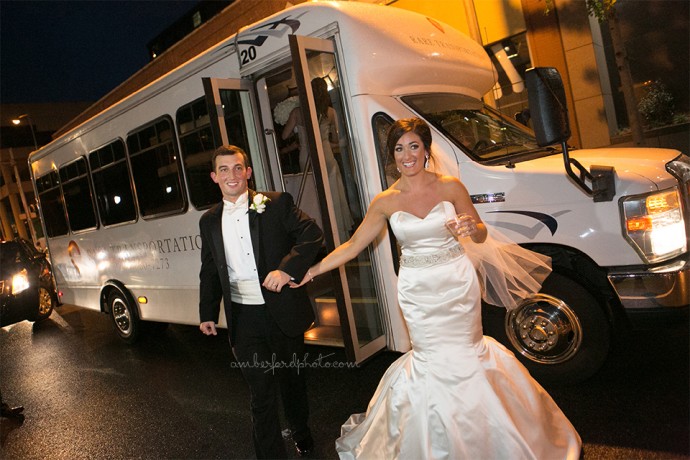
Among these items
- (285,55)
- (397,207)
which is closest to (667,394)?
(397,207)

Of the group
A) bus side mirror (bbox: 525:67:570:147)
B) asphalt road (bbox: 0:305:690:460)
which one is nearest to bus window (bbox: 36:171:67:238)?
asphalt road (bbox: 0:305:690:460)

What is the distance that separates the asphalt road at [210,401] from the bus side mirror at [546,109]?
165cm

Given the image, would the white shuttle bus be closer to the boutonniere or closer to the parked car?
the boutonniere

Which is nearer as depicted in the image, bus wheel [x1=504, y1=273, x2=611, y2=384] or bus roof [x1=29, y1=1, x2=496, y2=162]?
bus wheel [x1=504, y1=273, x2=611, y2=384]

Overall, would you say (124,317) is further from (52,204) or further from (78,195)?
(52,204)

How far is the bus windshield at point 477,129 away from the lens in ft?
13.5

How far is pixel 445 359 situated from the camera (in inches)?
119

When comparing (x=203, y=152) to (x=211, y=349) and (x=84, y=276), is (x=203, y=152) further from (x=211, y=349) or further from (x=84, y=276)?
(x=84, y=276)

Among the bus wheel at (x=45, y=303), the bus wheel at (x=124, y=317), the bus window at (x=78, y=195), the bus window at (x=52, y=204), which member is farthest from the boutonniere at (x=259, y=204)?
the bus wheel at (x=45, y=303)

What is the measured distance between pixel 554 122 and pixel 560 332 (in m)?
1.54

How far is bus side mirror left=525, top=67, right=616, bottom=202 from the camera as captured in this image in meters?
3.34

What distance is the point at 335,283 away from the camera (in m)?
4.02

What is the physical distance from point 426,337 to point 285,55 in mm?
2773

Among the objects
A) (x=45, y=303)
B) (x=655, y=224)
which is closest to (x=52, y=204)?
(x=45, y=303)
